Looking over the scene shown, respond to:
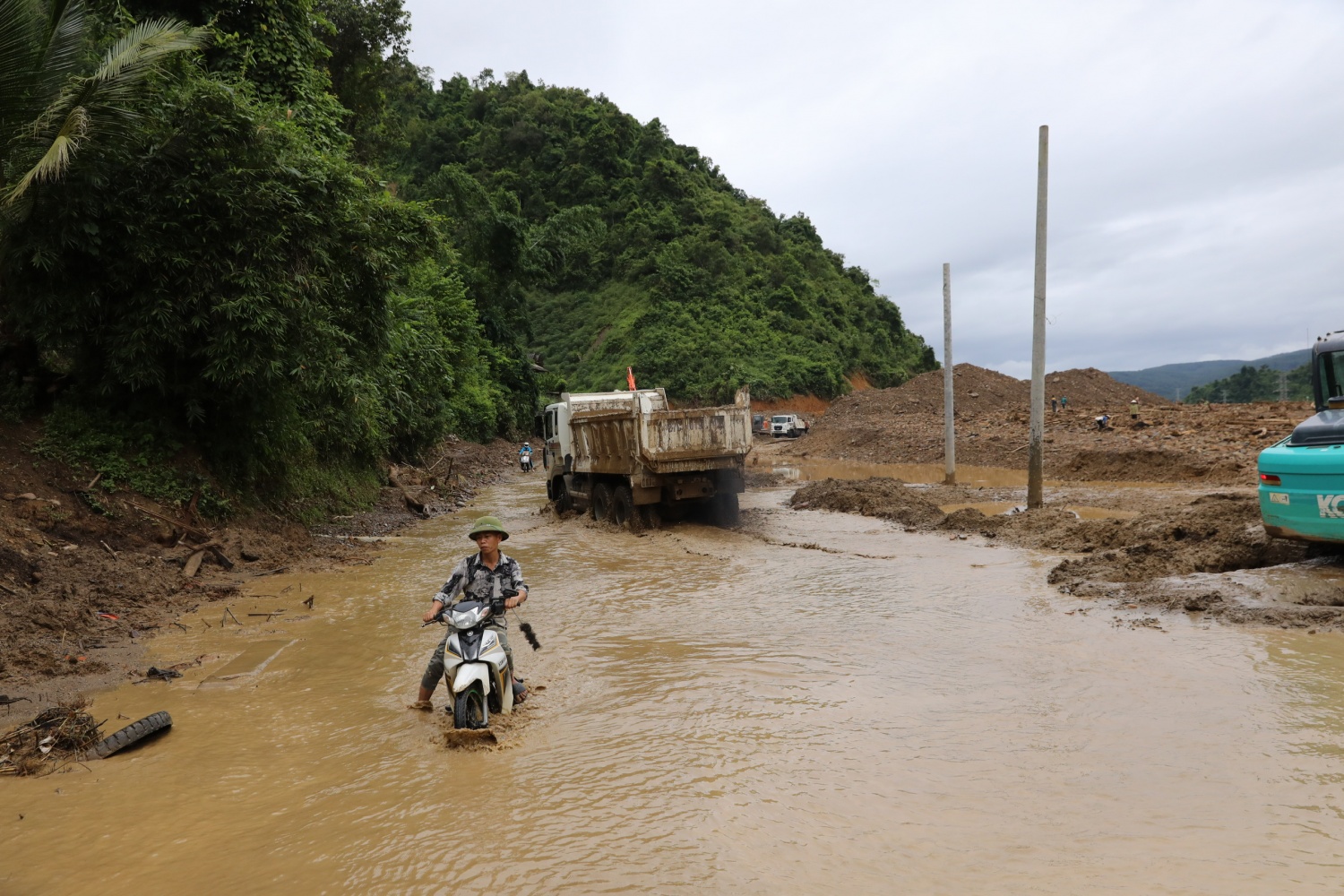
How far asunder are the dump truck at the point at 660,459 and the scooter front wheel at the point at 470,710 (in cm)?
867

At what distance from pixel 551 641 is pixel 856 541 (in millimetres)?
6910

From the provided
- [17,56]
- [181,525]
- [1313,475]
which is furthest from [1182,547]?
[17,56]

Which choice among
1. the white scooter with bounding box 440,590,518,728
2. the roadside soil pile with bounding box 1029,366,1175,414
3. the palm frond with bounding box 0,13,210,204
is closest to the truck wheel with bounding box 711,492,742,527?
the white scooter with bounding box 440,590,518,728

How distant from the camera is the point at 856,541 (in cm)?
1377

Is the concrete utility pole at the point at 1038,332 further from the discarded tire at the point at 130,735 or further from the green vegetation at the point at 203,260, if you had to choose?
the discarded tire at the point at 130,735

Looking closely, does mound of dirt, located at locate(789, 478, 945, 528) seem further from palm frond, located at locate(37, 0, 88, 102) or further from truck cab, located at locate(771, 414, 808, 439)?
truck cab, located at locate(771, 414, 808, 439)

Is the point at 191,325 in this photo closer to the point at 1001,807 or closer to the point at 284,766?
the point at 284,766

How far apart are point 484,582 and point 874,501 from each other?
1238 centimetres

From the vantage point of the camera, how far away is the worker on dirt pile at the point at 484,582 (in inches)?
227

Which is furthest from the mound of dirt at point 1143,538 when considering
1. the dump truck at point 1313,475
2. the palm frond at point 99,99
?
the palm frond at point 99,99

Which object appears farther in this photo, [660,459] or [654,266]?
[654,266]

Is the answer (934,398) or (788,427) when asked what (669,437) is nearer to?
(788,427)

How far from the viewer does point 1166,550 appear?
31.8ft

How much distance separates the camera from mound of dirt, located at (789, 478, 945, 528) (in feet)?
50.5
